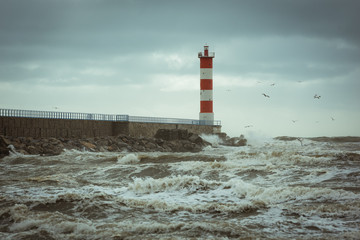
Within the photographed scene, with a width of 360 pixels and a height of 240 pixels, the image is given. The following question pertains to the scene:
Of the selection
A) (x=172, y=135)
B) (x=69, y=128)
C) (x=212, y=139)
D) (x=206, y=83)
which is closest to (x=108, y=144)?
(x=69, y=128)

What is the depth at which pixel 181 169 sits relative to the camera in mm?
12438

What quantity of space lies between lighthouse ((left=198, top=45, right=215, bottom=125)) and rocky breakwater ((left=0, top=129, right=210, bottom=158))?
18.7 feet

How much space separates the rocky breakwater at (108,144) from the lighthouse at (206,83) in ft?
18.7

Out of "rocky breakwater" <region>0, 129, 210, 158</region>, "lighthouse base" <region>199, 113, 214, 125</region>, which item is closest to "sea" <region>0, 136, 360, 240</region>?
"rocky breakwater" <region>0, 129, 210, 158</region>

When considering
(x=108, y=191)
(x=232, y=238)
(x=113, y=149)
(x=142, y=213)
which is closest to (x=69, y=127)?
(x=113, y=149)

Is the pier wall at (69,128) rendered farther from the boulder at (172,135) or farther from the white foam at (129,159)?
the white foam at (129,159)

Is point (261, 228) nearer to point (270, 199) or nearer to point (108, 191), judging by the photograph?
point (270, 199)

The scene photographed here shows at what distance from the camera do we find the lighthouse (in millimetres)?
35094

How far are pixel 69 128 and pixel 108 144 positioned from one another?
3.98 m

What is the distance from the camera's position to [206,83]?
35.0m

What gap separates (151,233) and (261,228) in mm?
1470

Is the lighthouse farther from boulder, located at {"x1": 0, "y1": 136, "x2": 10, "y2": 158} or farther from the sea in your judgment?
the sea

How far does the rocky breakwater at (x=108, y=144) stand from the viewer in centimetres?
2003

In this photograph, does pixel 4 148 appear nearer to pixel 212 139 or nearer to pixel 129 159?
pixel 129 159
